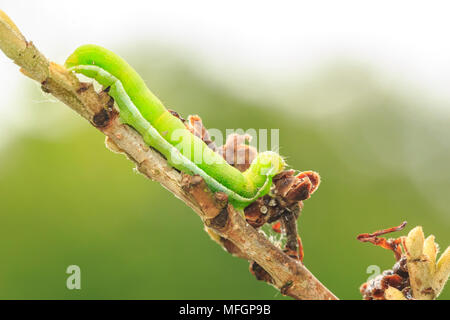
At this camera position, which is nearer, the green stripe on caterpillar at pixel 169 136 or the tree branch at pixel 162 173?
the tree branch at pixel 162 173

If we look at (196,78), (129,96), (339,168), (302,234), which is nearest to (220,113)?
(196,78)

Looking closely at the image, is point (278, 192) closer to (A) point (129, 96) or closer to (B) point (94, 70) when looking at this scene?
(A) point (129, 96)

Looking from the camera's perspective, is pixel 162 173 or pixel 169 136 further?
pixel 169 136

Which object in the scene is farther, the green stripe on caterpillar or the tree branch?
the green stripe on caterpillar

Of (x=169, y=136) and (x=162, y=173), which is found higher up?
(x=169, y=136)
